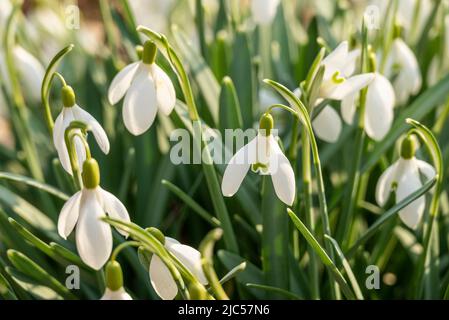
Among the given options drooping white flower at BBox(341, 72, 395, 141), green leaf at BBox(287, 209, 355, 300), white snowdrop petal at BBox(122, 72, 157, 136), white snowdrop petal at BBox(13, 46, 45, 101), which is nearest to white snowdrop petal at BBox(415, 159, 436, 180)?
drooping white flower at BBox(341, 72, 395, 141)

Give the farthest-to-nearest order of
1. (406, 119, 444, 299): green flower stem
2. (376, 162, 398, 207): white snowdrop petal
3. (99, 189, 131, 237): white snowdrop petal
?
1. (376, 162, 398, 207): white snowdrop petal
2. (406, 119, 444, 299): green flower stem
3. (99, 189, 131, 237): white snowdrop petal

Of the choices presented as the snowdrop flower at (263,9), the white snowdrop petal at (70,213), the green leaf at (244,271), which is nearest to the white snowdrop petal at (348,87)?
the green leaf at (244,271)

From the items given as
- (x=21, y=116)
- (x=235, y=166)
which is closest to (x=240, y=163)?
(x=235, y=166)

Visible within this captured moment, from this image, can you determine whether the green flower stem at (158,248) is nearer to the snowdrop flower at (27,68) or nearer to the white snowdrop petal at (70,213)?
the white snowdrop petal at (70,213)

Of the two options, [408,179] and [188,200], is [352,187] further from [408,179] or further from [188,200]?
[188,200]

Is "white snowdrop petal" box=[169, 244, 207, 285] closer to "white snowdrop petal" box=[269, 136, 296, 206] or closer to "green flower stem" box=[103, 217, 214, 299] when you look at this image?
"green flower stem" box=[103, 217, 214, 299]
